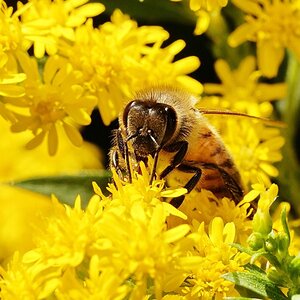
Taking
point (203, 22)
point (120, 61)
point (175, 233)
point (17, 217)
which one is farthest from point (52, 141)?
point (17, 217)

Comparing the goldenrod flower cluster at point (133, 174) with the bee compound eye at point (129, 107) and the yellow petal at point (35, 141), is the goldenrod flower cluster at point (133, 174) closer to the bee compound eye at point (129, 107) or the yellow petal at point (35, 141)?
the yellow petal at point (35, 141)

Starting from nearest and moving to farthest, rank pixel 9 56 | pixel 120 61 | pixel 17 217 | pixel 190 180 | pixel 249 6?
pixel 190 180 → pixel 9 56 → pixel 120 61 → pixel 249 6 → pixel 17 217

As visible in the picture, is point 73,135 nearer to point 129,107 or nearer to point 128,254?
point 129,107

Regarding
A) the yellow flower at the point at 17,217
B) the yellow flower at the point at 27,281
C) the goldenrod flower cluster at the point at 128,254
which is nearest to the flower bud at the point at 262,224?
the goldenrod flower cluster at the point at 128,254

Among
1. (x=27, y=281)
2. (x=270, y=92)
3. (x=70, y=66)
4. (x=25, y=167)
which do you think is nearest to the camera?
(x=27, y=281)

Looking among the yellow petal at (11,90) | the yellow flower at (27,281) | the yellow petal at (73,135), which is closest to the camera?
the yellow flower at (27,281)

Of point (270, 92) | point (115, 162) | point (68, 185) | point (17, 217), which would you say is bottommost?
point (17, 217)

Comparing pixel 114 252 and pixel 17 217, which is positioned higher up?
pixel 114 252
